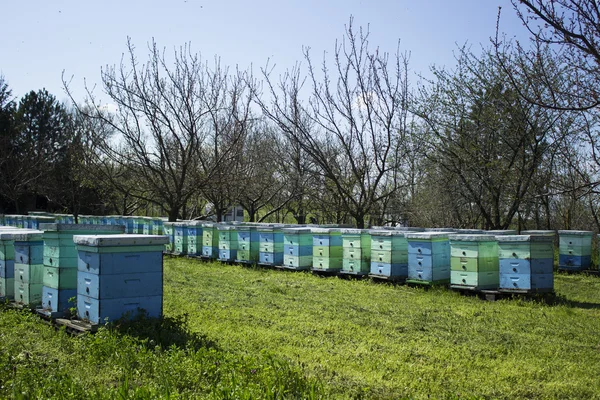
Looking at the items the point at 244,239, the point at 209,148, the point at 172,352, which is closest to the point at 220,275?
the point at 244,239

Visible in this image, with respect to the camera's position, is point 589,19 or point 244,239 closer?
point 589,19

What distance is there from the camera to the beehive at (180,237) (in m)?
15.1

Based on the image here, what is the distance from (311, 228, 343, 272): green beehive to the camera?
37.3 feet

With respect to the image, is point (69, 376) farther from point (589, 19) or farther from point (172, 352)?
point (589, 19)

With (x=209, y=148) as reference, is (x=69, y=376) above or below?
below

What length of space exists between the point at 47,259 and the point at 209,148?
1895 cm

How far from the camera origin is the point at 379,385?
14.2ft

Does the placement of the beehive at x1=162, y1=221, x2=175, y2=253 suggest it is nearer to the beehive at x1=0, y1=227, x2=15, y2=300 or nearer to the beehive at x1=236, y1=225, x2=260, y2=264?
the beehive at x1=236, y1=225, x2=260, y2=264

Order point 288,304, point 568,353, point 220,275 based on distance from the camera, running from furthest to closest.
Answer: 1. point 220,275
2. point 288,304
3. point 568,353

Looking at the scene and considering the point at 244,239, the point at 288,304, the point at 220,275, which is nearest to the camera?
the point at 288,304

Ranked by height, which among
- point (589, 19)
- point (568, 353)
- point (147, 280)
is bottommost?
point (568, 353)

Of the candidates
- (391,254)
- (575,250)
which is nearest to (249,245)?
(391,254)

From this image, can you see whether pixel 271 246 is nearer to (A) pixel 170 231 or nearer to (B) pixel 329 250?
(B) pixel 329 250

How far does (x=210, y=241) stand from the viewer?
14227mm
